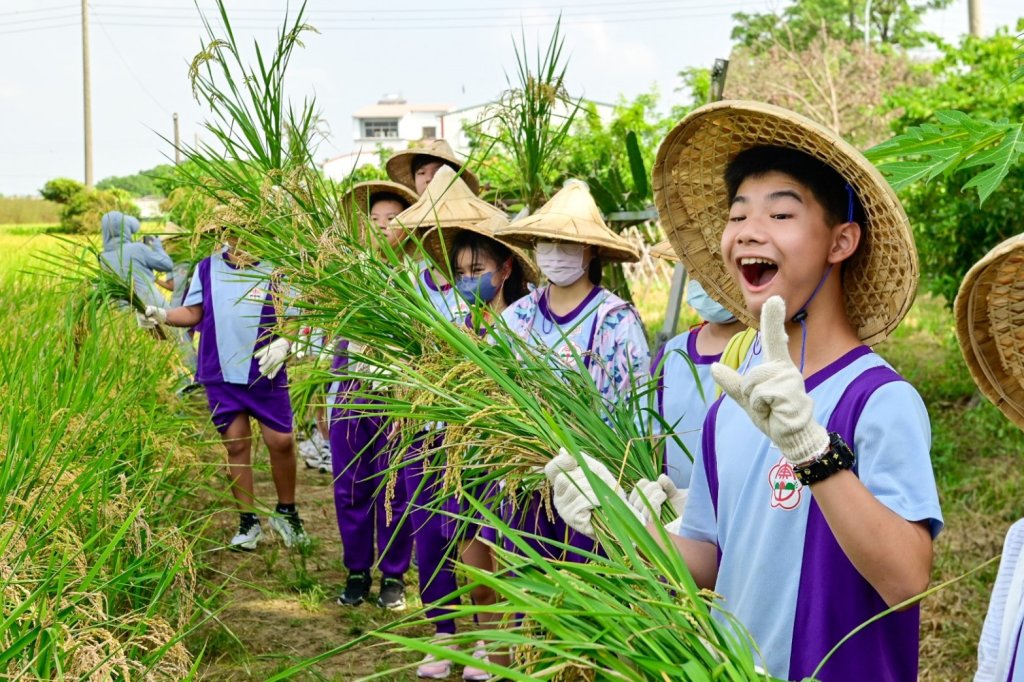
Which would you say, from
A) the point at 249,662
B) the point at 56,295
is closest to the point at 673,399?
the point at 249,662

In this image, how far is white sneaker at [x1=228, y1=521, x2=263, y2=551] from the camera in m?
5.47

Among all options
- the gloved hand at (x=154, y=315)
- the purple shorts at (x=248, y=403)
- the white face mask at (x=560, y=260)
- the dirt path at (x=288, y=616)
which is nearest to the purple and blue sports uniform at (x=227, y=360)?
the purple shorts at (x=248, y=403)

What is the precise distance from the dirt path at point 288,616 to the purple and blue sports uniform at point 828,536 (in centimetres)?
207

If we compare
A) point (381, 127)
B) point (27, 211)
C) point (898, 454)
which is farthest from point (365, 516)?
point (381, 127)

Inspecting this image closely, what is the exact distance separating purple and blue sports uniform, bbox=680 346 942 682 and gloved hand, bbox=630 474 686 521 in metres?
Answer: 0.40

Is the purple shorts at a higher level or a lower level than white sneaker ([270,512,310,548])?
higher

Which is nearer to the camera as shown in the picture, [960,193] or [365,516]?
[365,516]

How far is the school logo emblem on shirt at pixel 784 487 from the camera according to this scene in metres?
1.80

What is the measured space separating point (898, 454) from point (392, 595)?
3.46m

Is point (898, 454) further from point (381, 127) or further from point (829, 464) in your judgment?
point (381, 127)

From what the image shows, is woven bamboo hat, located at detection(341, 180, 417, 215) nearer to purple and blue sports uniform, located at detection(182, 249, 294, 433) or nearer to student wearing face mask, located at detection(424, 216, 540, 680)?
student wearing face mask, located at detection(424, 216, 540, 680)

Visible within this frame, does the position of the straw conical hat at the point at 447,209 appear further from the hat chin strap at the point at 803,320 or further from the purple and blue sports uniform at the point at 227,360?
the hat chin strap at the point at 803,320

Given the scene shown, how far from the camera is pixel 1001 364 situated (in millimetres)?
1760

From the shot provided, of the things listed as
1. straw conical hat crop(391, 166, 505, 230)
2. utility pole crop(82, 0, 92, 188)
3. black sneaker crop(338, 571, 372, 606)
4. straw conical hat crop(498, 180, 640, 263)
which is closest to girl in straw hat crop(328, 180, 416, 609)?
black sneaker crop(338, 571, 372, 606)
